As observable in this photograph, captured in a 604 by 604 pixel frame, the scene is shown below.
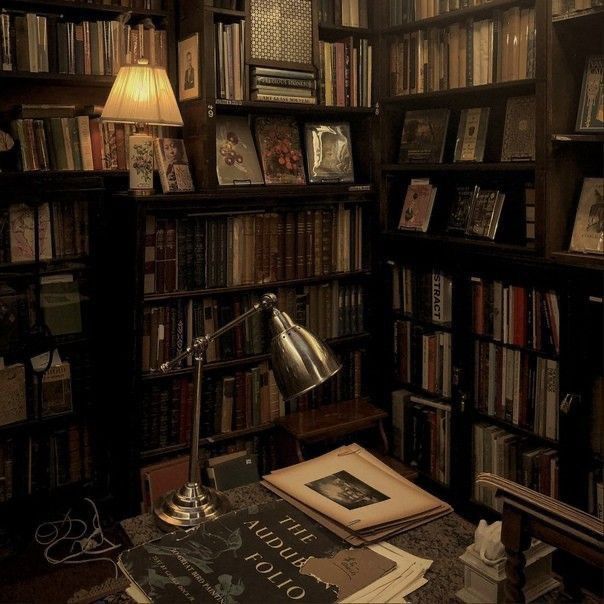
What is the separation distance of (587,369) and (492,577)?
4.73 ft

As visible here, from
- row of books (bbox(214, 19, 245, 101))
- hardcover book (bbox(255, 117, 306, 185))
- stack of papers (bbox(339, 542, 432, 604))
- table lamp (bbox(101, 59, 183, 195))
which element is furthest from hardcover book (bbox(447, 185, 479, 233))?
stack of papers (bbox(339, 542, 432, 604))

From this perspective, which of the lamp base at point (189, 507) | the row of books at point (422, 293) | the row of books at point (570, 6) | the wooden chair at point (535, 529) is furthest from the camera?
the row of books at point (422, 293)

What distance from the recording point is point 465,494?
10.0 feet

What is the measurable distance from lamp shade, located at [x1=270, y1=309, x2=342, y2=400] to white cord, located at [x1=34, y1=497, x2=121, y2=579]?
1689 millimetres

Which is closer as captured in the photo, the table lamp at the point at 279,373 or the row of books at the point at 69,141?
the table lamp at the point at 279,373

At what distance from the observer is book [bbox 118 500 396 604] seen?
1.26m

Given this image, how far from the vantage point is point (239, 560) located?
1.35 meters

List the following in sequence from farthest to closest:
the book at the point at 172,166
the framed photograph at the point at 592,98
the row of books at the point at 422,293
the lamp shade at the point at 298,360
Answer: the row of books at the point at 422,293 < the book at the point at 172,166 < the framed photograph at the point at 592,98 < the lamp shade at the point at 298,360

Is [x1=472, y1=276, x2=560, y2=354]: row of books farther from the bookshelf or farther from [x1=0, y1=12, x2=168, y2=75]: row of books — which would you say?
[x1=0, y1=12, x2=168, y2=75]: row of books

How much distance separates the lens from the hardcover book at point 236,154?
2984 mm

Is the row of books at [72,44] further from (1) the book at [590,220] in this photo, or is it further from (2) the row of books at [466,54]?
(1) the book at [590,220]

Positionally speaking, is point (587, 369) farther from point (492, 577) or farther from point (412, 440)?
point (492, 577)

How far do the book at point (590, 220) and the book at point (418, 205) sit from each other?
2.48ft

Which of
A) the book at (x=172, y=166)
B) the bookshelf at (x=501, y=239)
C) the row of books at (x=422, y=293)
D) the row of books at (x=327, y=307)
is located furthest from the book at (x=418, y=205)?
the book at (x=172, y=166)
